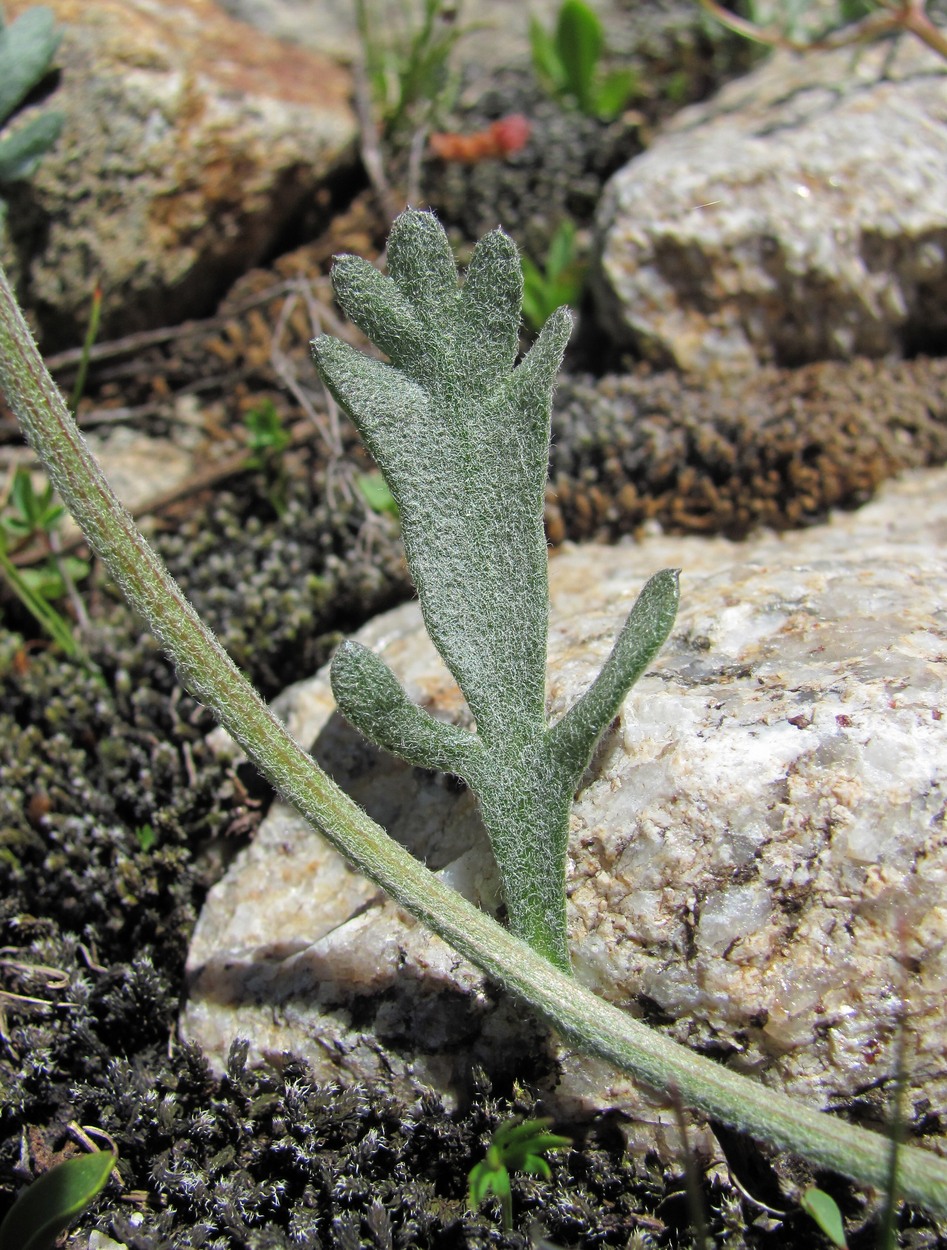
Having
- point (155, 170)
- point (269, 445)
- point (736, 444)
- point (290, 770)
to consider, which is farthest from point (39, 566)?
point (736, 444)

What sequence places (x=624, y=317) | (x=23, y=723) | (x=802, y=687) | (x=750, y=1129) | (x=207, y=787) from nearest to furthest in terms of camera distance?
1. (x=750, y=1129)
2. (x=802, y=687)
3. (x=207, y=787)
4. (x=23, y=723)
5. (x=624, y=317)

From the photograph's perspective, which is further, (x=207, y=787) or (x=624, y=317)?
(x=624, y=317)

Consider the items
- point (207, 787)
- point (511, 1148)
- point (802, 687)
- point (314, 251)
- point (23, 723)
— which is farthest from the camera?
point (314, 251)

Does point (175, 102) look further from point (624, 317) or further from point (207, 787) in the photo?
point (207, 787)

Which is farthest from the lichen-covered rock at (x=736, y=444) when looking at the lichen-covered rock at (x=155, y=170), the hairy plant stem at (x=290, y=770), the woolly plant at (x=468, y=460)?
the hairy plant stem at (x=290, y=770)

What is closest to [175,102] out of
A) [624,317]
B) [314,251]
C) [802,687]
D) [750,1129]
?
[314,251]

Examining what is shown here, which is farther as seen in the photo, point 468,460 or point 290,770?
point 468,460

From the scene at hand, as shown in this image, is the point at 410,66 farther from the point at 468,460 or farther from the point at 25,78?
the point at 468,460
